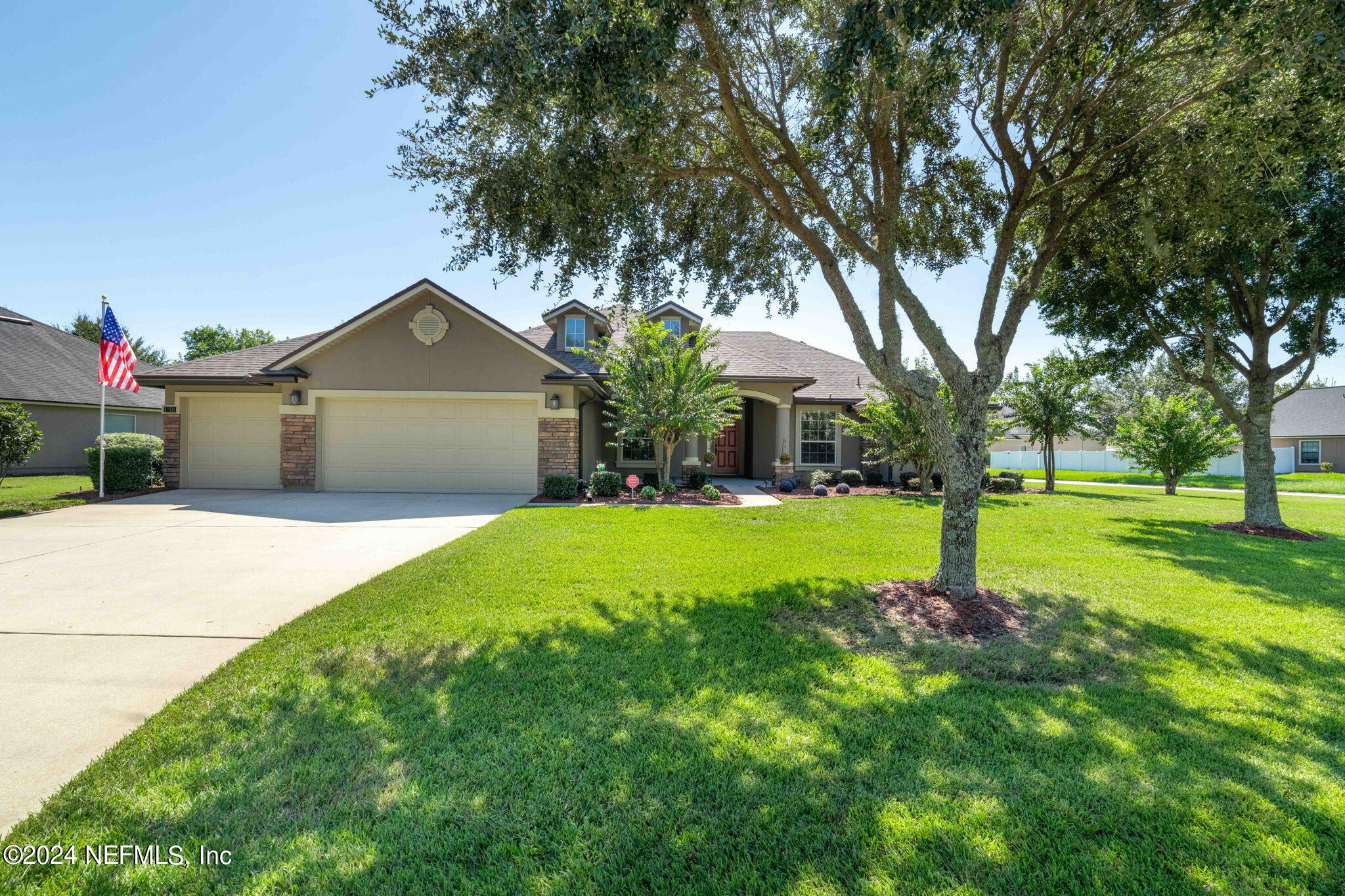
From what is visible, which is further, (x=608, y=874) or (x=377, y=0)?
(x=377, y=0)

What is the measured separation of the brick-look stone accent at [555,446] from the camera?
43.3 feet

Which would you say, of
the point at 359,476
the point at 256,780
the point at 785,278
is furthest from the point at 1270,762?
the point at 359,476

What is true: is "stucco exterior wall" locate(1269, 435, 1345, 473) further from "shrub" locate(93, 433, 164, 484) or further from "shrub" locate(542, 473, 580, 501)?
"shrub" locate(93, 433, 164, 484)

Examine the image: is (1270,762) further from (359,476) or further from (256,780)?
(359,476)

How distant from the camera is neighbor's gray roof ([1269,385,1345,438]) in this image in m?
29.6

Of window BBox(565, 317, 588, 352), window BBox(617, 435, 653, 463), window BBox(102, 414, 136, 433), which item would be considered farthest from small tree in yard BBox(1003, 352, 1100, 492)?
window BBox(102, 414, 136, 433)

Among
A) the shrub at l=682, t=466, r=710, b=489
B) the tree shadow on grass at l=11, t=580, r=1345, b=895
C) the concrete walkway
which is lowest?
the tree shadow on grass at l=11, t=580, r=1345, b=895

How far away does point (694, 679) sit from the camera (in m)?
3.53

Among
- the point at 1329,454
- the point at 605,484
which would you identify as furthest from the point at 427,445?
the point at 1329,454

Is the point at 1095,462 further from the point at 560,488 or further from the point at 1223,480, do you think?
the point at 560,488

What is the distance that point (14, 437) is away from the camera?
11.6 meters

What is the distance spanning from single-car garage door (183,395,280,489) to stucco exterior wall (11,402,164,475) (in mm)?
6325

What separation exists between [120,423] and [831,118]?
26359 millimetres

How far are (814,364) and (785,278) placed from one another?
1153cm
